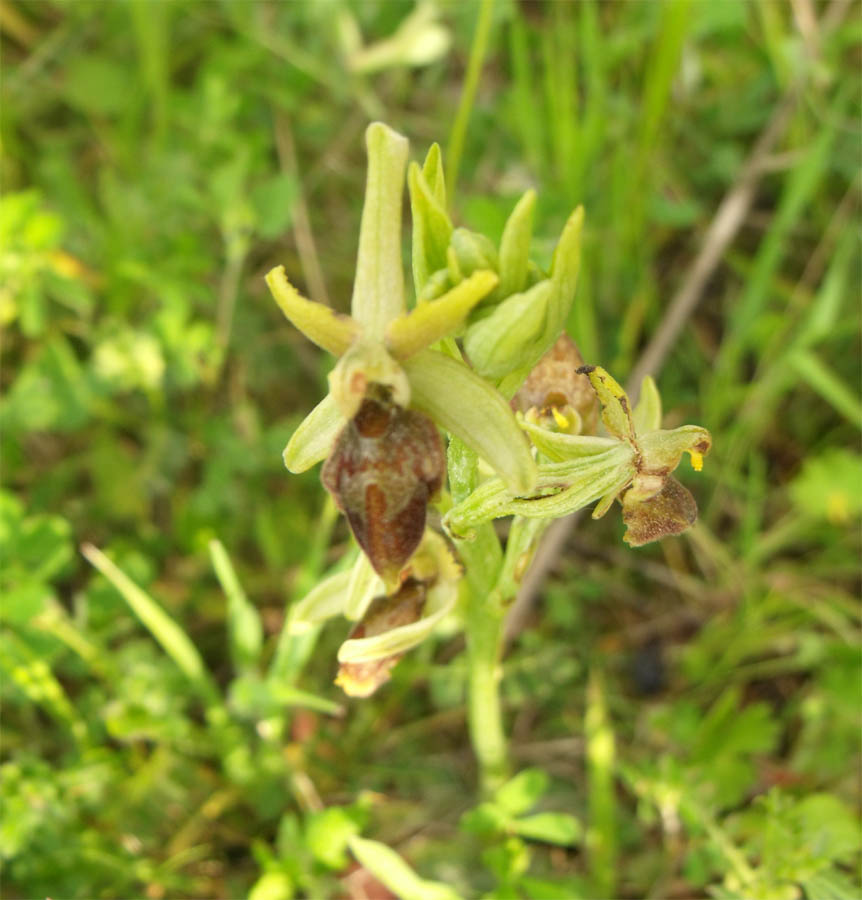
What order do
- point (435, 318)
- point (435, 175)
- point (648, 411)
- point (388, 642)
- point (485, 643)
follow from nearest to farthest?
point (435, 318) < point (435, 175) < point (388, 642) < point (648, 411) < point (485, 643)

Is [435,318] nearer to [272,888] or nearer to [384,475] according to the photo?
[384,475]

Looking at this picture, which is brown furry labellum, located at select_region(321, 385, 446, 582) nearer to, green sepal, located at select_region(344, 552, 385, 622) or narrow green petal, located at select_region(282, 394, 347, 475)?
narrow green petal, located at select_region(282, 394, 347, 475)

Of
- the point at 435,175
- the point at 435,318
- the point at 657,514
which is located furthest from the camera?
the point at 657,514

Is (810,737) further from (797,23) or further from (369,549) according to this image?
(797,23)

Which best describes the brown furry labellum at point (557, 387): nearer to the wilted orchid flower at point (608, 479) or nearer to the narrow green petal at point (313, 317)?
the wilted orchid flower at point (608, 479)

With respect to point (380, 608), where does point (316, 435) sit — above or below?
above

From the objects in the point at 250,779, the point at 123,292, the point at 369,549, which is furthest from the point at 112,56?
the point at 369,549

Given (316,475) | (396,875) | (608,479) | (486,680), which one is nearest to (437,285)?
(608,479)
